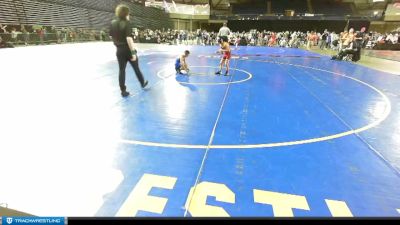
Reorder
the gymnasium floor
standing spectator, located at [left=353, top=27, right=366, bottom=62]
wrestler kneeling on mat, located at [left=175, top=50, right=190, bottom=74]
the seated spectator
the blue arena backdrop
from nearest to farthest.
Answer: the blue arena backdrop < the gymnasium floor < wrestler kneeling on mat, located at [left=175, top=50, right=190, bottom=74] < standing spectator, located at [left=353, top=27, right=366, bottom=62] < the seated spectator

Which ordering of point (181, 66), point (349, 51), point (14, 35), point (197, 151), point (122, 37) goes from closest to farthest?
point (197, 151) < point (122, 37) < point (181, 66) < point (14, 35) < point (349, 51)

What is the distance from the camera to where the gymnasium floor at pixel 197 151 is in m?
2.90

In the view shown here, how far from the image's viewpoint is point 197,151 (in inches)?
159

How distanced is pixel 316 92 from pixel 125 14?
5.51 m

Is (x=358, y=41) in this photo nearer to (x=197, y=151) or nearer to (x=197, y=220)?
(x=197, y=151)

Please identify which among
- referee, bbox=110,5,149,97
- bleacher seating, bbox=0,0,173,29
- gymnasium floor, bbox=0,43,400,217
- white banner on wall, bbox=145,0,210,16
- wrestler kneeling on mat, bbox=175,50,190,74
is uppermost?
white banner on wall, bbox=145,0,210,16

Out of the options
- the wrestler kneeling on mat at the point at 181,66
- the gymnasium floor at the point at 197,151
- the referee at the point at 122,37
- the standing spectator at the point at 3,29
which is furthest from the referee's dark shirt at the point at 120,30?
the standing spectator at the point at 3,29

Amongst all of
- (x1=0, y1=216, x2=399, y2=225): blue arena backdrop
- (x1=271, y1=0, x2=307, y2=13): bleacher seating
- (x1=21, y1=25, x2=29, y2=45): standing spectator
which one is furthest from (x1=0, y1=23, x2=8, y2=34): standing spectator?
(x1=271, y1=0, x2=307, y2=13): bleacher seating

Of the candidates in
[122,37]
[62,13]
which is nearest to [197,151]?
[122,37]

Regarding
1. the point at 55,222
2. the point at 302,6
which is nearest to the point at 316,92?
the point at 55,222

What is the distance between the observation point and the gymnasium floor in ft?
9.50

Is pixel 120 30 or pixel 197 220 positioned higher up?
pixel 120 30

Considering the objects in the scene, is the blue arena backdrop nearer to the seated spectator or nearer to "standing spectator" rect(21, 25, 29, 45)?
"standing spectator" rect(21, 25, 29, 45)

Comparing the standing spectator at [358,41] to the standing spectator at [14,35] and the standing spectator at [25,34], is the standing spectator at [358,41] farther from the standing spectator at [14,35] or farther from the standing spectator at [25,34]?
the standing spectator at [14,35]
